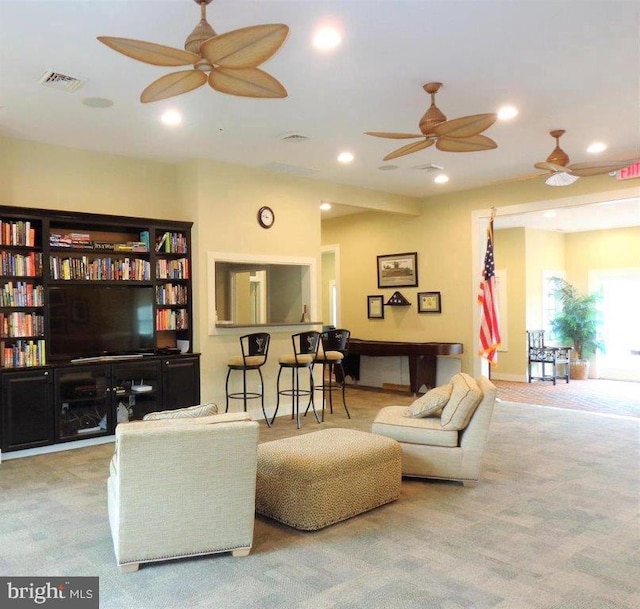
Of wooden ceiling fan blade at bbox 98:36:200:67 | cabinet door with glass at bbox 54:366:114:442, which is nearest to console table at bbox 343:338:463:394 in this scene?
cabinet door with glass at bbox 54:366:114:442

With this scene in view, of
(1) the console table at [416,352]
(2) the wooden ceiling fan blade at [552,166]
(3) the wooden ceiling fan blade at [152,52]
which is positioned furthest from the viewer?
(1) the console table at [416,352]

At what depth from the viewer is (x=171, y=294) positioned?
627 centimetres

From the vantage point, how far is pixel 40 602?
8.62 ft

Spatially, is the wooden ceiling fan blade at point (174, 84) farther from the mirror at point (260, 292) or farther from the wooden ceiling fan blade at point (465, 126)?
the mirror at point (260, 292)

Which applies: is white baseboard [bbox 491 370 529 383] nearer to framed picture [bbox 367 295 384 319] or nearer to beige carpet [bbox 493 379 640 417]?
beige carpet [bbox 493 379 640 417]

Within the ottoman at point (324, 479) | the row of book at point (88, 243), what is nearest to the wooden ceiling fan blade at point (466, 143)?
the ottoman at point (324, 479)

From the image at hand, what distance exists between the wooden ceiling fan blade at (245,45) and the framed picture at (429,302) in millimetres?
6092

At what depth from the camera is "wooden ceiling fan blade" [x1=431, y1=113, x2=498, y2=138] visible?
395cm

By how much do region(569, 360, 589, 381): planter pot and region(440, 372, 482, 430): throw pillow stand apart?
23.6ft

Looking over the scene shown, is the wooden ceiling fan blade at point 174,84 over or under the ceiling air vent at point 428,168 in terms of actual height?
under

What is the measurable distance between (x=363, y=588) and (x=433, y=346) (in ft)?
18.3

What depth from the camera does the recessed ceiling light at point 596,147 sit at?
5.95m

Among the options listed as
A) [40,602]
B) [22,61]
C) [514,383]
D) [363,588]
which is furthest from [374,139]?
[514,383]

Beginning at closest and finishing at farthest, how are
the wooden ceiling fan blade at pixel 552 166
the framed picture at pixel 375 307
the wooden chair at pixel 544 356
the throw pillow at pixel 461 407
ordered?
the throw pillow at pixel 461 407 → the wooden ceiling fan blade at pixel 552 166 → the framed picture at pixel 375 307 → the wooden chair at pixel 544 356
